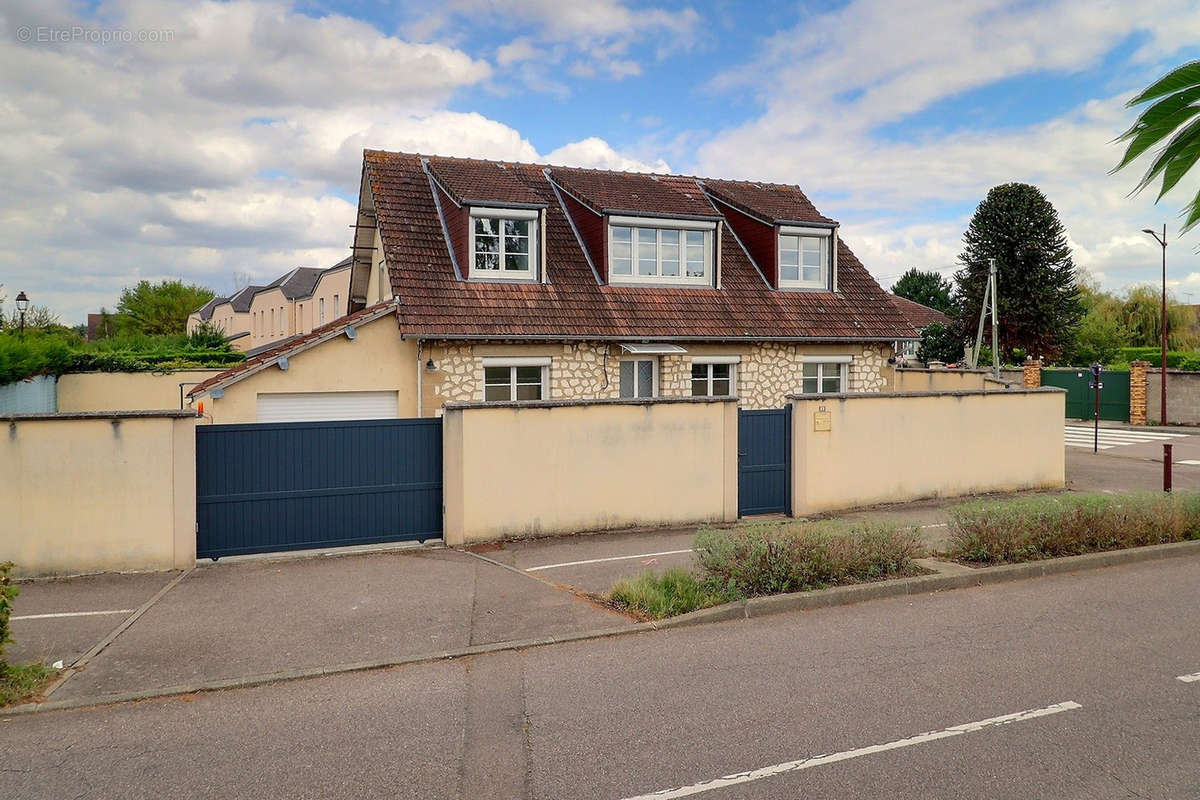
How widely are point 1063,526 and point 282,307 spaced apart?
54473 millimetres

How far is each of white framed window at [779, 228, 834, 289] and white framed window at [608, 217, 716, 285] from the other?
2.03 metres

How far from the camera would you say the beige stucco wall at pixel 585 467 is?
11.4 m

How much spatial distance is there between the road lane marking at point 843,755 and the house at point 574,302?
39.1ft

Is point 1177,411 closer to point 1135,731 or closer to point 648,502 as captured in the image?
point 648,502

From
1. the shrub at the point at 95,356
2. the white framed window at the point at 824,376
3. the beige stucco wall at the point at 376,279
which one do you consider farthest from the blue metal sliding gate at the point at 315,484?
the shrub at the point at 95,356

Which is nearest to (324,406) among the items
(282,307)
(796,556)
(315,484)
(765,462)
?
(315,484)

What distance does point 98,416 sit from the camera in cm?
988

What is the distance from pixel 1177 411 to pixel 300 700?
34.8 meters

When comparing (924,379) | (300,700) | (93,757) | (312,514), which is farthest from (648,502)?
(924,379)

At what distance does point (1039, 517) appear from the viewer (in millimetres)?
10023

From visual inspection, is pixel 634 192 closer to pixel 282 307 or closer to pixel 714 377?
pixel 714 377

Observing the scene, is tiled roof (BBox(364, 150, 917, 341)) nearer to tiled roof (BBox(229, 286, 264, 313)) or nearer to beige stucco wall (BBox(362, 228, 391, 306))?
beige stucco wall (BBox(362, 228, 391, 306))

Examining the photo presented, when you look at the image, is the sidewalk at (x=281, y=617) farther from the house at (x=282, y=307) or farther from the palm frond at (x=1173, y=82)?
the house at (x=282, y=307)

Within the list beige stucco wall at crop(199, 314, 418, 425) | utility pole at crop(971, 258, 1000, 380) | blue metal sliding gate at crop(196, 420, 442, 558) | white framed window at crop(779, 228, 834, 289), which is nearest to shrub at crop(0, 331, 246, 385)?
beige stucco wall at crop(199, 314, 418, 425)
